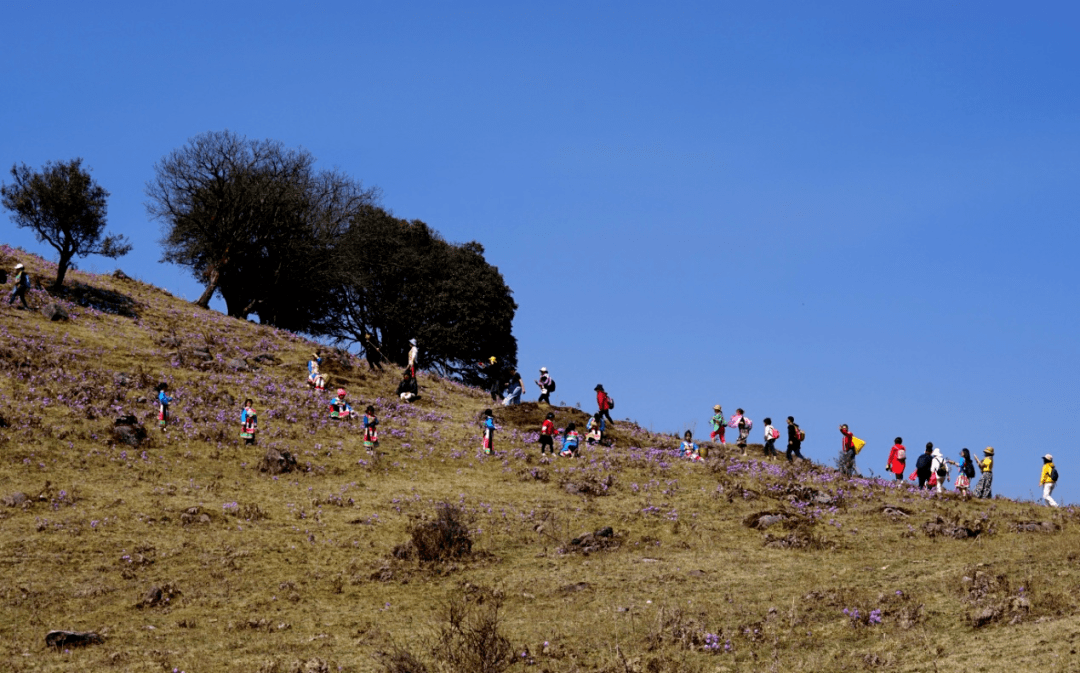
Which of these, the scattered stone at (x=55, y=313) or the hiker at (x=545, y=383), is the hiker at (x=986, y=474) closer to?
the hiker at (x=545, y=383)

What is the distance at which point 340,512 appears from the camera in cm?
2869

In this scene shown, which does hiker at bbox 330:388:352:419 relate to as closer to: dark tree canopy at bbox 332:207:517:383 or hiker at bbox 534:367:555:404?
hiker at bbox 534:367:555:404

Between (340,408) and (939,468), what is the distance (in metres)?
22.3

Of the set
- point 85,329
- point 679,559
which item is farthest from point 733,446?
point 85,329

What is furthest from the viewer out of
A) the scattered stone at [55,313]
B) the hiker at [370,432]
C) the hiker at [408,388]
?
the scattered stone at [55,313]

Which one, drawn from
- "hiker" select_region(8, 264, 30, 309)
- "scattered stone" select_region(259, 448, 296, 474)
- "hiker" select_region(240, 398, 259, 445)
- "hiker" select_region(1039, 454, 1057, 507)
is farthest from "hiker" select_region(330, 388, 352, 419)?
"hiker" select_region(1039, 454, 1057, 507)

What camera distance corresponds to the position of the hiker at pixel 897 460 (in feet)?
116

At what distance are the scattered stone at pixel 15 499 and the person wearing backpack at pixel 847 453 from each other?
26.2 metres

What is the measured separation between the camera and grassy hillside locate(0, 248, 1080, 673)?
18.5 m

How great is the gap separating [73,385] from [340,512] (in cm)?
1485

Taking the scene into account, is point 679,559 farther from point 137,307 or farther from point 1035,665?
point 137,307

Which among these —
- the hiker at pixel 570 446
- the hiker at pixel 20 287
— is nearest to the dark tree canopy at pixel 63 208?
the hiker at pixel 20 287

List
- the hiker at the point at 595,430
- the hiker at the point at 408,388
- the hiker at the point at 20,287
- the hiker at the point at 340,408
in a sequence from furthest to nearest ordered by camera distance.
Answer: the hiker at the point at 20,287, the hiker at the point at 408,388, the hiker at the point at 595,430, the hiker at the point at 340,408

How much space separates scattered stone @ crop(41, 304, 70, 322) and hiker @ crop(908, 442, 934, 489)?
3860 centimetres
